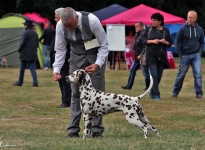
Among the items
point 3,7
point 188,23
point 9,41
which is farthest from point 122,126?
point 3,7

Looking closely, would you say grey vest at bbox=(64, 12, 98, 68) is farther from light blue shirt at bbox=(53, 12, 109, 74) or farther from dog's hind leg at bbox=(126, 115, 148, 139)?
dog's hind leg at bbox=(126, 115, 148, 139)

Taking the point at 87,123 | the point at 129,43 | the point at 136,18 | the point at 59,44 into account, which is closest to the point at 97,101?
the point at 87,123

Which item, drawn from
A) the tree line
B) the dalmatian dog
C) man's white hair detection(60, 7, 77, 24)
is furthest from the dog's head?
the tree line

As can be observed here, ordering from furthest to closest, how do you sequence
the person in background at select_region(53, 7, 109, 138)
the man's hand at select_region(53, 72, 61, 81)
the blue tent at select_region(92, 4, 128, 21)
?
the blue tent at select_region(92, 4, 128, 21) < the man's hand at select_region(53, 72, 61, 81) < the person in background at select_region(53, 7, 109, 138)

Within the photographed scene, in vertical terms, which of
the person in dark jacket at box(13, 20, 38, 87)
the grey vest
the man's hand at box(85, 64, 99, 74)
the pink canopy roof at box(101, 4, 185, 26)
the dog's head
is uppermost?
the grey vest

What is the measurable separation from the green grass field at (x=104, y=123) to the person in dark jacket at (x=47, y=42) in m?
7.31

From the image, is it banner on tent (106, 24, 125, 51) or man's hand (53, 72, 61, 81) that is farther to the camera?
banner on tent (106, 24, 125, 51)

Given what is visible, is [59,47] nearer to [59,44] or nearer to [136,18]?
[59,44]

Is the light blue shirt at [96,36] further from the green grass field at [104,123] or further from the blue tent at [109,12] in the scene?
the blue tent at [109,12]

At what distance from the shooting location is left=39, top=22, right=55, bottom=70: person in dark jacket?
2444 cm

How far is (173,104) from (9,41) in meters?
16.3

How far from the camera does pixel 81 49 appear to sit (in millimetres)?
7852

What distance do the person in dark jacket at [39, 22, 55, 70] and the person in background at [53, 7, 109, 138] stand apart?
1605cm

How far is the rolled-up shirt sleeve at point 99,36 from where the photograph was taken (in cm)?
761
